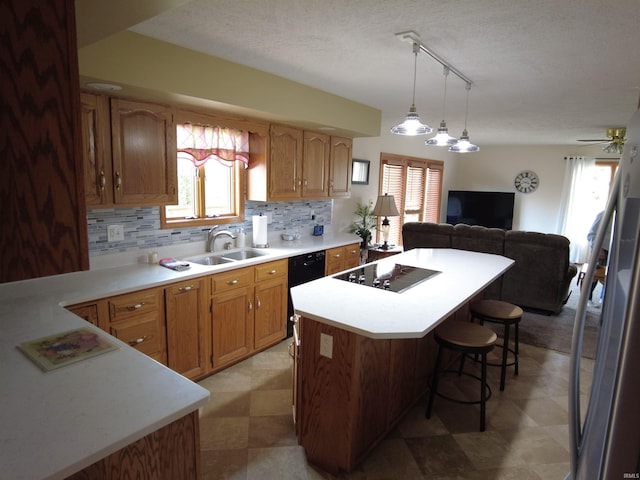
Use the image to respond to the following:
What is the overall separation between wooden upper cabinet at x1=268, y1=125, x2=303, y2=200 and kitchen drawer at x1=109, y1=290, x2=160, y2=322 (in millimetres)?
1482

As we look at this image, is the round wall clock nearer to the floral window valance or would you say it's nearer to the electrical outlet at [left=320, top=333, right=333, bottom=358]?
the floral window valance

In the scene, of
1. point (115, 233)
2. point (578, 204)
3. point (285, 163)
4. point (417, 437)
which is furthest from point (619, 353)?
point (578, 204)

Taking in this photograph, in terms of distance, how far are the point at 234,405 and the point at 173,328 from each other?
69 cm

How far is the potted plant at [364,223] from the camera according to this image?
16.8ft

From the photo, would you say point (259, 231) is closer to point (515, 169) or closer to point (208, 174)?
→ point (208, 174)

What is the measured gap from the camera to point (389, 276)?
108 inches

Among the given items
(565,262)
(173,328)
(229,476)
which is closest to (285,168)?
(173,328)

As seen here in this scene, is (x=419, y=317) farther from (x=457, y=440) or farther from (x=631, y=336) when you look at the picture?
(x=631, y=336)

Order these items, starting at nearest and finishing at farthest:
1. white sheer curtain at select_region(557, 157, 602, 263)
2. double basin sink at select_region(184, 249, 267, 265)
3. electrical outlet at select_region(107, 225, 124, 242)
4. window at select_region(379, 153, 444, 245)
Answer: electrical outlet at select_region(107, 225, 124, 242) → double basin sink at select_region(184, 249, 267, 265) → window at select_region(379, 153, 444, 245) → white sheer curtain at select_region(557, 157, 602, 263)

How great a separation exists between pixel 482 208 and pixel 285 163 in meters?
5.49

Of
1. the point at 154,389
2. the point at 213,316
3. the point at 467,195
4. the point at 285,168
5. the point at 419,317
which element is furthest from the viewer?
the point at 467,195

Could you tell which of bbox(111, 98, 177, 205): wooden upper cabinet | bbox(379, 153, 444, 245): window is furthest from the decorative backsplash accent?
bbox(379, 153, 444, 245): window

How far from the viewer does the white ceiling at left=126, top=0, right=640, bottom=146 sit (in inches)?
73.5

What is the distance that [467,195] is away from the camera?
7.95m
